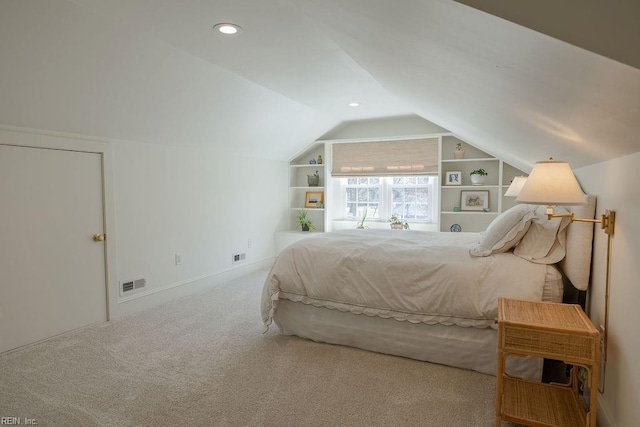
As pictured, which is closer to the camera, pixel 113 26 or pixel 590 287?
pixel 590 287

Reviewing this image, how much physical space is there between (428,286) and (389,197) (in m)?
3.65

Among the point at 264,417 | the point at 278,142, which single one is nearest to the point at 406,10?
the point at 264,417

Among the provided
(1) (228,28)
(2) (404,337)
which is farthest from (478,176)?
(1) (228,28)

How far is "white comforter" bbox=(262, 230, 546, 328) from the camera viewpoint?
2.51 m

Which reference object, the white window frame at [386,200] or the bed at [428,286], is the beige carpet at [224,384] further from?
the white window frame at [386,200]

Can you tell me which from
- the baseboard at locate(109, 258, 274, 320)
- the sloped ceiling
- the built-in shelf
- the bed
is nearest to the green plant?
the built-in shelf

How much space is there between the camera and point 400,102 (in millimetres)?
4891

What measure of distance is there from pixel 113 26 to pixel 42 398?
2.46 metres

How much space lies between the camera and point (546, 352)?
1795 millimetres

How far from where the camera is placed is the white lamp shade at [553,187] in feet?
5.95

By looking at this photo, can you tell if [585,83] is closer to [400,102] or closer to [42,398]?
[42,398]

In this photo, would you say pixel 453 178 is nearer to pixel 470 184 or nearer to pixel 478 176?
pixel 470 184

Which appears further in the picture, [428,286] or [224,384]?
[428,286]

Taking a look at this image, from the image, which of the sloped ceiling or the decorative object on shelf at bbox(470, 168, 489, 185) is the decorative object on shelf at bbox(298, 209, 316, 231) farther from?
the decorative object on shelf at bbox(470, 168, 489, 185)
